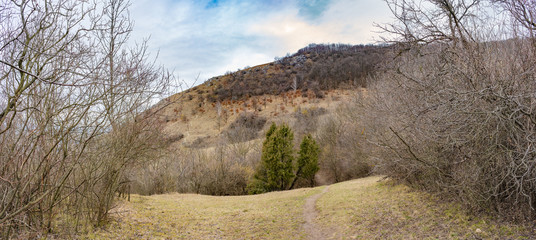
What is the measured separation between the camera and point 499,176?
19.5 ft

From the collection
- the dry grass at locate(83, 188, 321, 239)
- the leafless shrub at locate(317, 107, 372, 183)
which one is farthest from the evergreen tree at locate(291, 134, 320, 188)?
the dry grass at locate(83, 188, 321, 239)

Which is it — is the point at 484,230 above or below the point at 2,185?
below

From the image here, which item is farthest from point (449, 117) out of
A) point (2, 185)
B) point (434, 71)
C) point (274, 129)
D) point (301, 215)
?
point (274, 129)

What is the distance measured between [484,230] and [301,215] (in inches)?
272

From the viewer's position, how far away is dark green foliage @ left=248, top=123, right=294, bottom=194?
2691 cm

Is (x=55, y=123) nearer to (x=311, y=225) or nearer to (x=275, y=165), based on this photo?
(x=311, y=225)

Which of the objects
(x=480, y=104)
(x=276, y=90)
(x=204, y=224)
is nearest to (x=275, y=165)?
(x=204, y=224)

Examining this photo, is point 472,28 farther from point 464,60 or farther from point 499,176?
point 499,176

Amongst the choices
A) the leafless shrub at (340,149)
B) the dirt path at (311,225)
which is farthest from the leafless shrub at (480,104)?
the leafless shrub at (340,149)

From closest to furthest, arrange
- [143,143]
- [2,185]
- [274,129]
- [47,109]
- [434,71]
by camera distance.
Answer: [2,185], [47,109], [434,71], [143,143], [274,129]

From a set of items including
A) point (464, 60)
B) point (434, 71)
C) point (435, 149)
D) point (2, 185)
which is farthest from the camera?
point (435, 149)

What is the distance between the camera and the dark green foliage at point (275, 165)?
2691 cm

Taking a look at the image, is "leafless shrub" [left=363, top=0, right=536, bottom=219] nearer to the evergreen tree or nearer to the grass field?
the grass field

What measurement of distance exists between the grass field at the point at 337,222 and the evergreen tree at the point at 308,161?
50.9 ft
